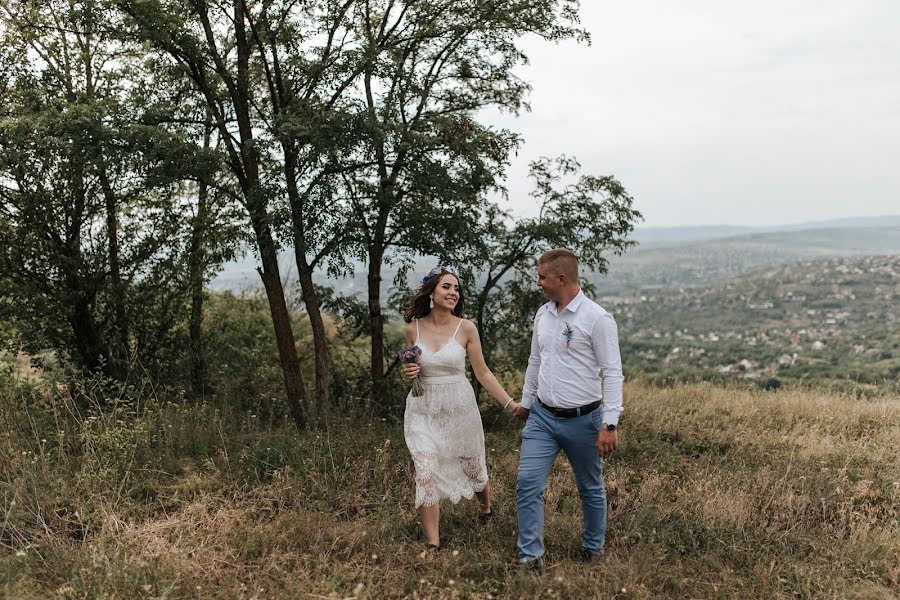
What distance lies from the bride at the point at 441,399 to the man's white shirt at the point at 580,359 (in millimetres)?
444

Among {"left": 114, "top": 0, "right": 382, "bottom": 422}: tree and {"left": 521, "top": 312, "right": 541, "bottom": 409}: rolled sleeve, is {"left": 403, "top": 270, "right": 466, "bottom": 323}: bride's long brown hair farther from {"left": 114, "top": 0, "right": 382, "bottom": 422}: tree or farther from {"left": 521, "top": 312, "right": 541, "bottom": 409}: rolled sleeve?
{"left": 114, "top": 0, "right": 382, "bottom": 422}: tree

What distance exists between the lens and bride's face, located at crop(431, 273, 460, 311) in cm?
445

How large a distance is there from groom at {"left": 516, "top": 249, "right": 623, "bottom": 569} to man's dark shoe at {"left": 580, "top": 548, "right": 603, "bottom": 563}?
0.95ft

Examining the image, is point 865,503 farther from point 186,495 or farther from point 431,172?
point 186,495

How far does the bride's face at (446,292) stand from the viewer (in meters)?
4.45

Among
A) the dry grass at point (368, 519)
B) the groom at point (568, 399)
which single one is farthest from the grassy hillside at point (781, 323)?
the groom at point (568, 399)

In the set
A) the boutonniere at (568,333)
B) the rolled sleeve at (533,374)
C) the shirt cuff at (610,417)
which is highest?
the boutonniere at (568,333)

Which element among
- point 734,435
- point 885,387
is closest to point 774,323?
point 885,387

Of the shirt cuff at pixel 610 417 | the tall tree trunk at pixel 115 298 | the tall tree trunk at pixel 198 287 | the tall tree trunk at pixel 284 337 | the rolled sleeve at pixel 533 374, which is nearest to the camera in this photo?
the shirt cuff at pixel 610 417

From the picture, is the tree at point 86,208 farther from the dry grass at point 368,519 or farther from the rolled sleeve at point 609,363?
the rolled sleeve at point 609,363

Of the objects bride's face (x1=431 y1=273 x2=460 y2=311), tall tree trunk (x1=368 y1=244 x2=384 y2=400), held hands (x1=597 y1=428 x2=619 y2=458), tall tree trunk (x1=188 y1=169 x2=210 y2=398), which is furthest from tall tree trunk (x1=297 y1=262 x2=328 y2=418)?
held hands (x1=597 y1=428 x2=619 y2=458)

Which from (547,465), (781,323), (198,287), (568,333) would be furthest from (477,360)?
(781,323)

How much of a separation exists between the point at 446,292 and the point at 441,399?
0.81 meters

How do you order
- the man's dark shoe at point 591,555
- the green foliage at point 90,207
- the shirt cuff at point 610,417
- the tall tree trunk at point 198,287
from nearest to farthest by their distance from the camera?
the shirt cuff at point 610,417 → the man's dark shoe at point 591,555 → the green foliage at point 90,207 → the tall tree trunk at point 198,287
